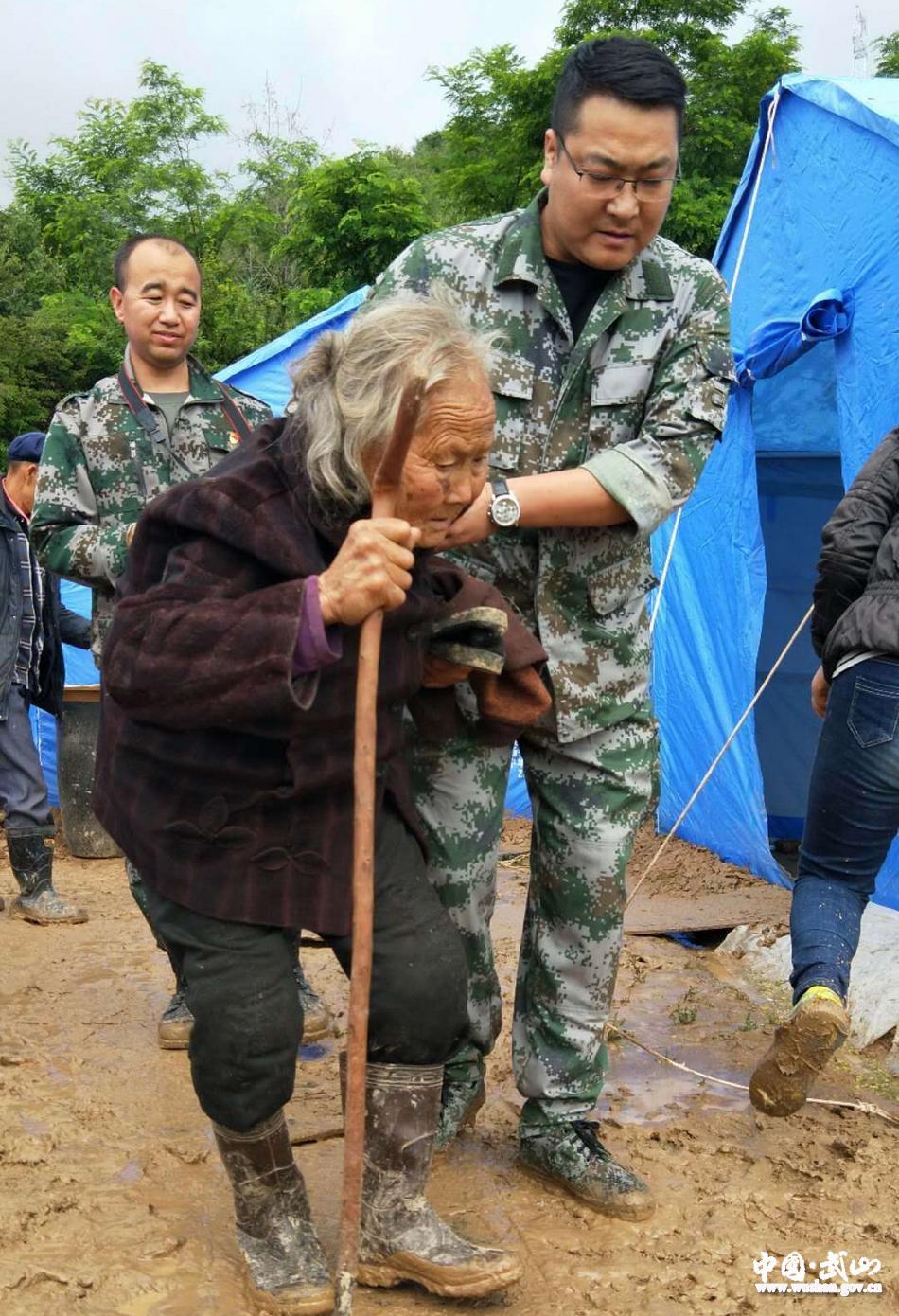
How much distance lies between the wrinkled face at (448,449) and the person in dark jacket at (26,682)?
387cm

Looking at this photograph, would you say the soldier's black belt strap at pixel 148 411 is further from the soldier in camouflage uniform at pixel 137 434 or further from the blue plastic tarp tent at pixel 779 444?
the blue plastic tarp tent at pixel 779 444

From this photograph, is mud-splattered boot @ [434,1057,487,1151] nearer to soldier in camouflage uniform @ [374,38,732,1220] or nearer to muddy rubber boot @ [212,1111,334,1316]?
soldier in camouflage uniform @ [374,38,732,1220]

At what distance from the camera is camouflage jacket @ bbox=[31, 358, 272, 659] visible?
→ 12.2 feet

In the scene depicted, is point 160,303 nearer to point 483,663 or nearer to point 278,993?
point 483,663

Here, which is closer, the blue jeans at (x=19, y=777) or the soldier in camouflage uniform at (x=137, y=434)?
the soldier in camouflage uniform at (x=137, y=434)

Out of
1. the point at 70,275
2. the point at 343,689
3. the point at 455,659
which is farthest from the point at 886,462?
the point at 70,275

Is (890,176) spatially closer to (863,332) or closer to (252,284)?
(863,332)

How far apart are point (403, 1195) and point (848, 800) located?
141 cm

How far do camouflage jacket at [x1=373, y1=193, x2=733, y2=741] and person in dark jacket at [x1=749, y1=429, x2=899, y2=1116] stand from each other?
60cm

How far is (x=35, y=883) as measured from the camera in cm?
559

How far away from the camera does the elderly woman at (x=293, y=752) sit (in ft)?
6.79

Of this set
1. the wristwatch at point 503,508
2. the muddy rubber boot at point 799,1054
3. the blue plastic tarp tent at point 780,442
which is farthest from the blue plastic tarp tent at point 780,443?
the wristwatch at point 503,508

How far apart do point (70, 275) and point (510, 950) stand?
88.9 feet

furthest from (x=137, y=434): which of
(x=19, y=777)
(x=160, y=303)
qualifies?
(x=19, y=777)
